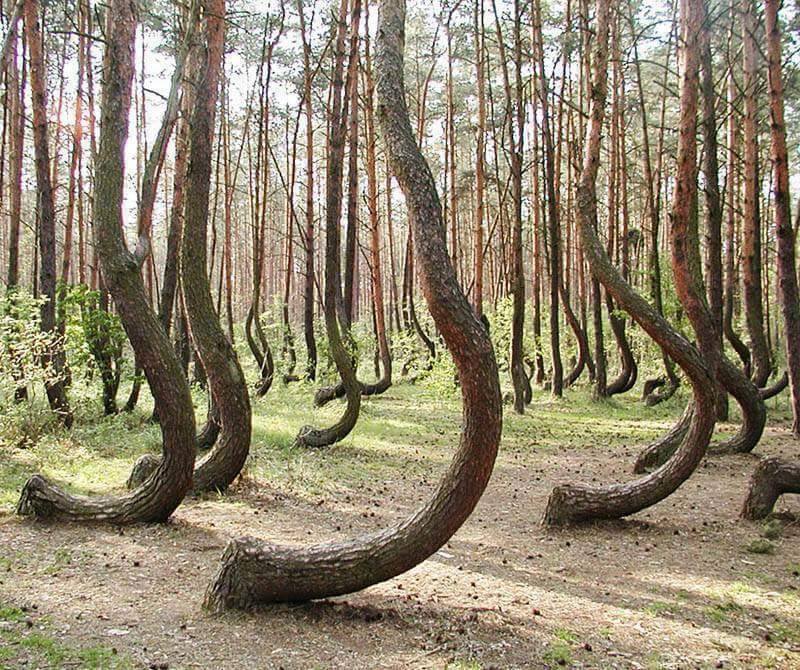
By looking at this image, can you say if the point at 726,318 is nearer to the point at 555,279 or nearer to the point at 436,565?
the point at 555,279

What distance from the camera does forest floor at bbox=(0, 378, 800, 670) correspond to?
3801 mm

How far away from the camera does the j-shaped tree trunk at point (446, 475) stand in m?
3.89

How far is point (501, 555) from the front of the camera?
232 inches

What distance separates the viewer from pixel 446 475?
4262 millimetres

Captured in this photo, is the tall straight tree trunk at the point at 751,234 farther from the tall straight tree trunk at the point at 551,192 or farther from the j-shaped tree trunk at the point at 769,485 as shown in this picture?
the j-shaped tree trunk at the point at 769,485

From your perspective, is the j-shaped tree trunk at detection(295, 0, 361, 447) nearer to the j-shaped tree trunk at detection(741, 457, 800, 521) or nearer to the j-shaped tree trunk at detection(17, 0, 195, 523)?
the j-shaped tree trunk at detection(17, 0, 195, 523)

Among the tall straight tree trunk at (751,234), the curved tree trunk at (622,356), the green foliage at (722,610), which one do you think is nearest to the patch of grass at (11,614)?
the green foliage at (722,610)

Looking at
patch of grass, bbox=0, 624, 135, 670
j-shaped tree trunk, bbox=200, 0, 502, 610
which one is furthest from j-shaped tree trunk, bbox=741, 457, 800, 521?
patch of grass, bbox=0, 624, 135, 670

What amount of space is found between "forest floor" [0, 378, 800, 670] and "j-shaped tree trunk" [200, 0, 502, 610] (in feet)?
0.74

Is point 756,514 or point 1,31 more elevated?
point 1,31

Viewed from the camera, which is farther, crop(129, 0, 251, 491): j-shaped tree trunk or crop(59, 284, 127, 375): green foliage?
crop(59, 284, 127, 375): green foliage

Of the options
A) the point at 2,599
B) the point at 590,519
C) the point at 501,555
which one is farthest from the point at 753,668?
the point at 2,599

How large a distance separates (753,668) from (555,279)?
13.0m

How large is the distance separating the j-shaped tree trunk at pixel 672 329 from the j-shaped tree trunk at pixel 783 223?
2.17m
